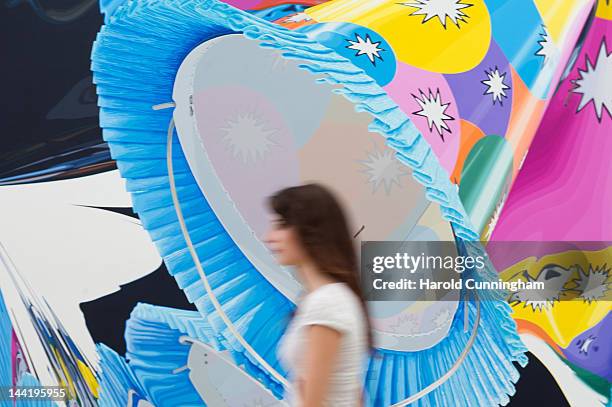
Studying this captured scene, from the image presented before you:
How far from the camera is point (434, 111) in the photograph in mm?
2428

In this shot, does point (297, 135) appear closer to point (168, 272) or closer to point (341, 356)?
point (168, 272)

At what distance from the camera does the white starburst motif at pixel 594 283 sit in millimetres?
2484

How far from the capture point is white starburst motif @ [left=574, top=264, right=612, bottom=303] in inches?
97.8

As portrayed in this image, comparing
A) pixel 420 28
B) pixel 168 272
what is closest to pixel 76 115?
pixel 168 272

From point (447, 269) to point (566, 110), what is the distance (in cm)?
60

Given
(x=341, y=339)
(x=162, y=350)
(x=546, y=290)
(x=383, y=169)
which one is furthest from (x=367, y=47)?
(x=341, y=339)

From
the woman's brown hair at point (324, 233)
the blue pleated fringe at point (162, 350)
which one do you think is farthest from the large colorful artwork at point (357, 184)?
the woman's brown hair at point (324, 233)

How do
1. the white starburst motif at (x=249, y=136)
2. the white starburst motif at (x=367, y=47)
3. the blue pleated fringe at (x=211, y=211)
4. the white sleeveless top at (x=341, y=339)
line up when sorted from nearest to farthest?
the white sleeveless top at (x=341, y=339) → the blue pleated fringe at (x=211, y=211) → the white starburst motif at (x=367, y=47) → the white starburst motif at (x=249, y=136)

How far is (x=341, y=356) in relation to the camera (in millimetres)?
1224

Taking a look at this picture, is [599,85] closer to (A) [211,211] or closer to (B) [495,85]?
(B) [495,85]

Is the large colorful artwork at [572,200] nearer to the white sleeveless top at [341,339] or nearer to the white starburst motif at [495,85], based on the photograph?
the white starburst motif at [495,85]

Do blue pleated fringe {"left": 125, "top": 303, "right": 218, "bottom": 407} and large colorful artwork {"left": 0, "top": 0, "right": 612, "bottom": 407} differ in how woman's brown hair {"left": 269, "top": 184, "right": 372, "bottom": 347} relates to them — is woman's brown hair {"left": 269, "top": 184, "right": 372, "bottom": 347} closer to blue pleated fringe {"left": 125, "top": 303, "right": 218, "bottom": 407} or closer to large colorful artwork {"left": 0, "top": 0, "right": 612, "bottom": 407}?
large colorful artwork {"left": 0, "top": 0, "right": 612, "bottom": 407}

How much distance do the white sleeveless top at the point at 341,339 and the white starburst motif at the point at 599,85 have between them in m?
1.51

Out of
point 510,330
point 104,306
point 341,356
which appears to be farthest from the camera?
point 104,306
